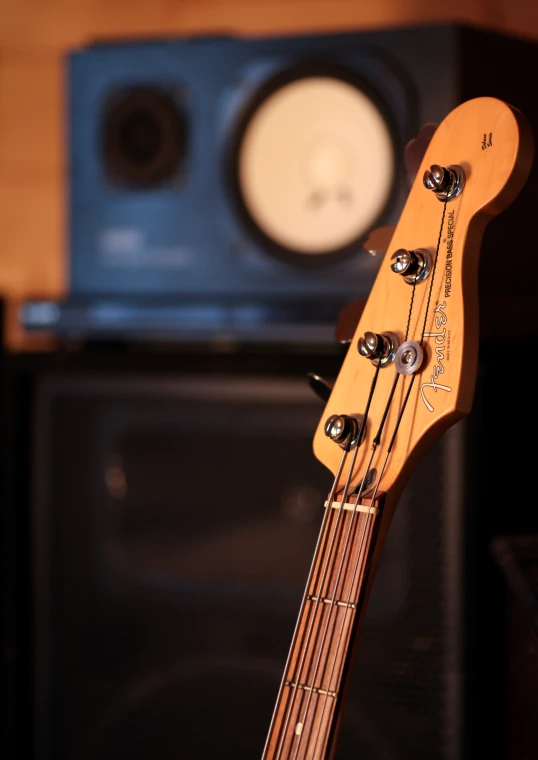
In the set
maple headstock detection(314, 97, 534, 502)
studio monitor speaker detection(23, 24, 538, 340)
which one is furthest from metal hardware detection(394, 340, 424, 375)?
studio monitor speaker detection(23, 24, 538, 340)

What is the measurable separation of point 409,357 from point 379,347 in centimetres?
2

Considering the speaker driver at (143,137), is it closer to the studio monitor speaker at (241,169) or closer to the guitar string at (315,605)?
the studio monitor speaker at (241,169)

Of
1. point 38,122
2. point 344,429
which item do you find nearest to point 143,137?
point 38,122

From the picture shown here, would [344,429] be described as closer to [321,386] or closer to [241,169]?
[321,386]

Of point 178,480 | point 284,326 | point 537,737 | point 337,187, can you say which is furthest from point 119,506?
point 537,737

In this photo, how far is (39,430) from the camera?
91 cm

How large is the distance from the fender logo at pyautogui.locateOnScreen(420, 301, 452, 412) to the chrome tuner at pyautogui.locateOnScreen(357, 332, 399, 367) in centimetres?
2

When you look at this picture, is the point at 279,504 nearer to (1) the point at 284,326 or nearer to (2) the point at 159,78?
(1) the point at 284,326

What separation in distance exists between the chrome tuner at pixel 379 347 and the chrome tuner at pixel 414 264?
31 mm

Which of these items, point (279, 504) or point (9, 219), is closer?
point (279, 504)

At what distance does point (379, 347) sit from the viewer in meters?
0.45

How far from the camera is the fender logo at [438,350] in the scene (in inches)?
16.7

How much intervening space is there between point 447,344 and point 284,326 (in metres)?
0.42

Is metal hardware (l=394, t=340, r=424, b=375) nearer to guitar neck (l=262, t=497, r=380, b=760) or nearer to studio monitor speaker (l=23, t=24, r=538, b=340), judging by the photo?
guitar neck (l=262, t=497, r=380, b=760)
